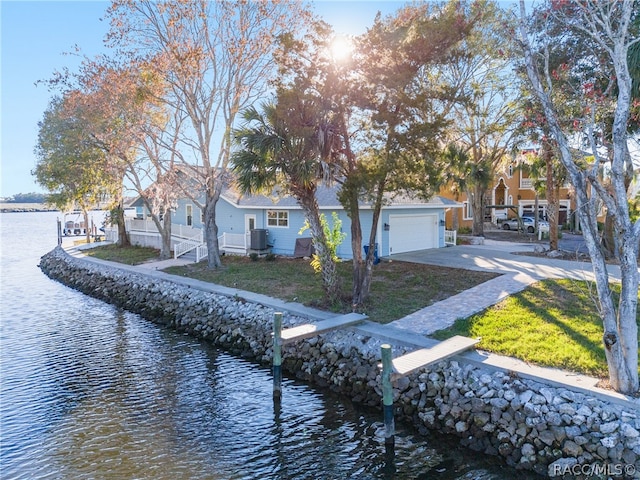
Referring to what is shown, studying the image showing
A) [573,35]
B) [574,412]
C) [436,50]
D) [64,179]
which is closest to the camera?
[574,412]

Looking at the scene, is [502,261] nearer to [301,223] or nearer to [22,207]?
[301,223]

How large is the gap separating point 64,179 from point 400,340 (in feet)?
73.6

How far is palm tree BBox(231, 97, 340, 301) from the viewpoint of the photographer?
1102 cm

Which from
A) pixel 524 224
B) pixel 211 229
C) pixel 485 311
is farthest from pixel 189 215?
pixel 524 224

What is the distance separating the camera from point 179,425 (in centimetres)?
780

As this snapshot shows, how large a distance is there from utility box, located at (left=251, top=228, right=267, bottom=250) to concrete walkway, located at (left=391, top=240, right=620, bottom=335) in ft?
21.1

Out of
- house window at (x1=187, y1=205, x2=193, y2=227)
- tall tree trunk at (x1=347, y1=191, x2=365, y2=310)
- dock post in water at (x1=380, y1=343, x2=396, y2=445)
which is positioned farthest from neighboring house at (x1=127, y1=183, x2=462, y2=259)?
dock post in water at (x1=380, y1=343, x2=396, y2=445)

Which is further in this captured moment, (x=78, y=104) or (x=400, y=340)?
(x=78, y=104)

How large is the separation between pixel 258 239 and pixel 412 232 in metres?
7.55

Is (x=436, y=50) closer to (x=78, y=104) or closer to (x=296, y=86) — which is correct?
(x=296, y=86)

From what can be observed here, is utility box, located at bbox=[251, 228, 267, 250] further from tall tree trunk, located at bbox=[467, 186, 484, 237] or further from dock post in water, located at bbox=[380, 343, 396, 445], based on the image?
dock post in water, located at bbox=[380, 343, 396, 445]

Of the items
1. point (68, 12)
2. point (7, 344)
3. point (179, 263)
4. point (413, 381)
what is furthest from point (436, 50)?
point (179, 263)

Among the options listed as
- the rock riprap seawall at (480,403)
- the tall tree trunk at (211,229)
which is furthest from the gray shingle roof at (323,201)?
the rock riprap seawall at (480,403)

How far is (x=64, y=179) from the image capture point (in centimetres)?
2402
